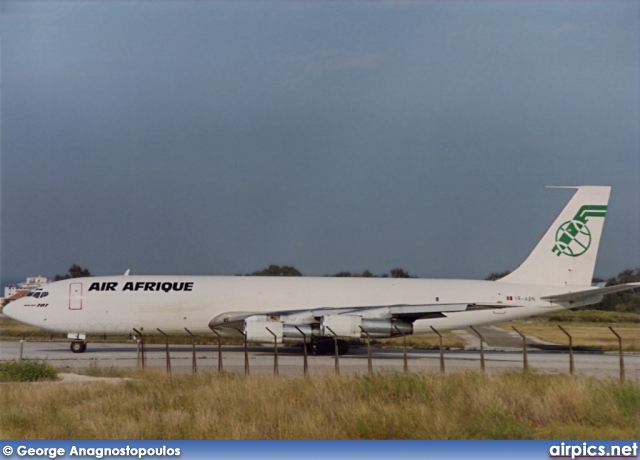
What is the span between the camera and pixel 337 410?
15.4 m

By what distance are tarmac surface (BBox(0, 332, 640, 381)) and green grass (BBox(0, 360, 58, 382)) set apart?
2458 millimetres

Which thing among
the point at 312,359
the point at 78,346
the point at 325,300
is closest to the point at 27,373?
the point at 78,346

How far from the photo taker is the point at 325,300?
116 feet

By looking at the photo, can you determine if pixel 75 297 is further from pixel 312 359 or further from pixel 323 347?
pixel 323 347

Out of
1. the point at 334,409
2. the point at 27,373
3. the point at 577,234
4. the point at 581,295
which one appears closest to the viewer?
the point at 334,409

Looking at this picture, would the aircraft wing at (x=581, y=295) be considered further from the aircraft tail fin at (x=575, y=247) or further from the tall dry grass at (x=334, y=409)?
the tall dry grass at (x=334, y=409)

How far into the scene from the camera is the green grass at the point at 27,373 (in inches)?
889

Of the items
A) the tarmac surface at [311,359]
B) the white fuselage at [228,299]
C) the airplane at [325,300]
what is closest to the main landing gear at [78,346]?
the airplane at [325,300]

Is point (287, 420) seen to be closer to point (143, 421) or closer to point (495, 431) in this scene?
point (143, 421)

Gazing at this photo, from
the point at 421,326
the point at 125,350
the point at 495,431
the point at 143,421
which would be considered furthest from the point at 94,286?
the point at 495,431

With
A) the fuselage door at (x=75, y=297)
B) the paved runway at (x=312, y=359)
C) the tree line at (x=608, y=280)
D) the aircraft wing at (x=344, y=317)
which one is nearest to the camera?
the paved runway at (x=312, y=359)

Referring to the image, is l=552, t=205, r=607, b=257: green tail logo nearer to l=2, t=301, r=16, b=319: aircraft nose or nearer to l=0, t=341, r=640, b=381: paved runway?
l=0, t=341, r=640, b=381: paved runway

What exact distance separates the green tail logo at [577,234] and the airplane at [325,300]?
45mm

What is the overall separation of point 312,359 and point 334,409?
1656 cm
